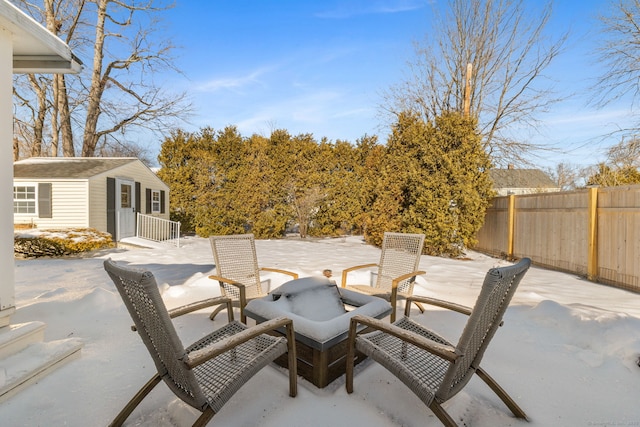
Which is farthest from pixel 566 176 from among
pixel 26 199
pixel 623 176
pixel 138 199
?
pixel 26 199

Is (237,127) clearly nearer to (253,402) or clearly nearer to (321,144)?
(321,144)

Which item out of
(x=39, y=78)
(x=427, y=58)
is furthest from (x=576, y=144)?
(x=39, y=78)

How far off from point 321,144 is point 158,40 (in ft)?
36.9

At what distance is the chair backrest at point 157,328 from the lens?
154 centimetres

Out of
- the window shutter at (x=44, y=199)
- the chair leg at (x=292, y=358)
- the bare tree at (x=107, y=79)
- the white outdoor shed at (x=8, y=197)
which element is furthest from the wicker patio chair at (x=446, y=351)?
the bare tree at (x=107, y=79)

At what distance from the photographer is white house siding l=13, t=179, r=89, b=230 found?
9.80 meters

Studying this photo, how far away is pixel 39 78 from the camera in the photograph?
15.9m

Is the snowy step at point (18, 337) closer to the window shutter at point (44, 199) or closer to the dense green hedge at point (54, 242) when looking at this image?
the dense green hedge at point (54, 242)

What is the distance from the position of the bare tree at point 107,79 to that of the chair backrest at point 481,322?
60.2 feet

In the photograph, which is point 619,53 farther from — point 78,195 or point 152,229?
point 78,195

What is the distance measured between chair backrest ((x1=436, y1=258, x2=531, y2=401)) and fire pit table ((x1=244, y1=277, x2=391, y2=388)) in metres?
0.75

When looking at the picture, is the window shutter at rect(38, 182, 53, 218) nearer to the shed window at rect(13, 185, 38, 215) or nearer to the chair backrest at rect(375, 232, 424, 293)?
the shed window at rect(13, 185, 38, 215)

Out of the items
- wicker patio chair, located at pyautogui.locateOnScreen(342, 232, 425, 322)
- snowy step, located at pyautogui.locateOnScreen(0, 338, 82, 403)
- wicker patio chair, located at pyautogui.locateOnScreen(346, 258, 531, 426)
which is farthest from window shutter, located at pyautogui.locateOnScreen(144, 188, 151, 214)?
wicker patio chair, located at pyautogui.locateOnScreen(346, 258, 531, 426)

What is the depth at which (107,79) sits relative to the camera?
16.4 metres
